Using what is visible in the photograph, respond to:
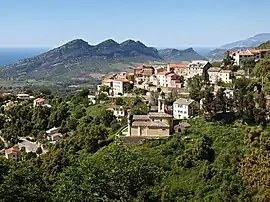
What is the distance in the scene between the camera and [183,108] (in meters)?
31.8

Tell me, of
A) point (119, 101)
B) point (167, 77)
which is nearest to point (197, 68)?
point (167, 77)

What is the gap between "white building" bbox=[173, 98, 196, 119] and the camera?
1238 inches

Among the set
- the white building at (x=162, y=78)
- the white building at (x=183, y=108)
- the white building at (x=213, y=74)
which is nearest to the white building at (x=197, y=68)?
the white building at (x=213, y=74)

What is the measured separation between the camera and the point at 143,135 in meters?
28.4

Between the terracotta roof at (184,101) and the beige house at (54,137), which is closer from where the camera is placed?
the terracotta roof at (184,101)

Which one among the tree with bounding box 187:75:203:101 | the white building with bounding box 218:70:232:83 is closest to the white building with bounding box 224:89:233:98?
the tree with bounding box 187:75:203:101

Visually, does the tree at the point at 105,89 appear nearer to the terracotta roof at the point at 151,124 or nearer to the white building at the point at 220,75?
the white building at the point at 220,75

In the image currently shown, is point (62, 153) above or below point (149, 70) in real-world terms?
below

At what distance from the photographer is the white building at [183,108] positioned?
31.4m

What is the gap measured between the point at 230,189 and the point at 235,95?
971cm

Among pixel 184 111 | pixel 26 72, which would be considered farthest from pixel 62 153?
pixel 26 72

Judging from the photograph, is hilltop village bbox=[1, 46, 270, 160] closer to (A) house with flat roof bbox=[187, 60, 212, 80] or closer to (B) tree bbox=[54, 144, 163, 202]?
(A) house with flat roof bbox=[187, 60, 212, 80]

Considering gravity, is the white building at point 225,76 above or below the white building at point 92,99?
above

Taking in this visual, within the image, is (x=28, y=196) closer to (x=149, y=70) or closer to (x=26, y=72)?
(x=149, y=70)
